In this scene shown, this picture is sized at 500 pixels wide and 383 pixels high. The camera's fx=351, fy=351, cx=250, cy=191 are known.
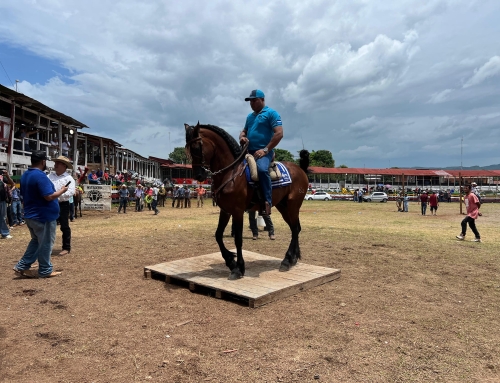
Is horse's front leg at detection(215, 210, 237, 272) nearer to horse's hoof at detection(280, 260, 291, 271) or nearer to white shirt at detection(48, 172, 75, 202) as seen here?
horse's hoof at detection(280, 260, 291, 271)

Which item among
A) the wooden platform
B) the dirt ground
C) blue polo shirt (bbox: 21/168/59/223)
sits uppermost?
blue polo shirt (bbox: 21/168/59/223)

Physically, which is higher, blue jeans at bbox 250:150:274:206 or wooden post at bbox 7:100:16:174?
wooden post at bbox 7:100:16:174

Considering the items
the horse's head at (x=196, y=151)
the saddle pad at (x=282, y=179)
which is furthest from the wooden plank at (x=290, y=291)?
the horse's head at (x=196, y=151)

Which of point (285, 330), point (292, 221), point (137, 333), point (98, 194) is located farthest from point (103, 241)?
point (98, 194)

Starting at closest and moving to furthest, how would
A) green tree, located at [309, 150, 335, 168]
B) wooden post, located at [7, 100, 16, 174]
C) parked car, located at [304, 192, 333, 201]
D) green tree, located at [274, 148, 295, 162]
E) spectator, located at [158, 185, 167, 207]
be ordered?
wooden post, located at [7, 100, 16, 174], spectator, located at [158, 185, 167, 207], parked car, located at [304, 192, 333, 201], green tree, located at [274, 148, 295, 162], green tree, located at [309, 150, 335, 168]

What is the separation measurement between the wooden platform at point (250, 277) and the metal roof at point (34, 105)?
1511 centimetres

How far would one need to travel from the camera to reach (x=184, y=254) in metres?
8.63

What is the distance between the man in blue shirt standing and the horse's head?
2.45m

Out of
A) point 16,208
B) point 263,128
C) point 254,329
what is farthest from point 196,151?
point 16,208

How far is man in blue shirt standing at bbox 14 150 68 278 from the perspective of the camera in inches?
232

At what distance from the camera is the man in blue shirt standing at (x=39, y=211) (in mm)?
5898

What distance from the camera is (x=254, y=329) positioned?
4121mm

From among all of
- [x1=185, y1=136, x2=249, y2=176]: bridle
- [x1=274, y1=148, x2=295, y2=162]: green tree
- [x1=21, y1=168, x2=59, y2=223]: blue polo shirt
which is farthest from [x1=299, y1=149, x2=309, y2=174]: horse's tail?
[x1=274, y1=148, x2=295, y2=162]: green tree

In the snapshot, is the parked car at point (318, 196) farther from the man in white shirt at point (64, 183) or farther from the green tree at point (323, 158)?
the green tree at point (323, 158)
